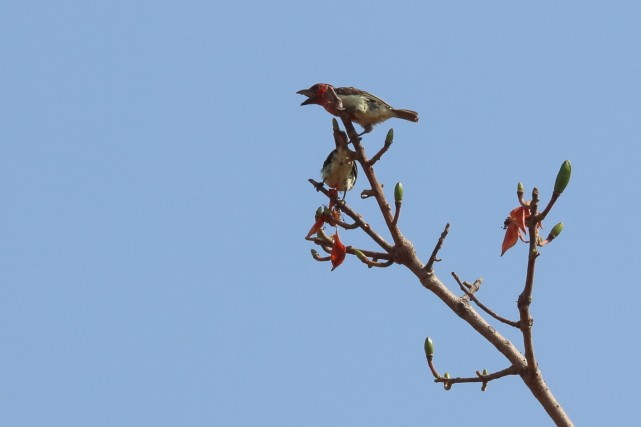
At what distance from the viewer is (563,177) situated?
3807 mm

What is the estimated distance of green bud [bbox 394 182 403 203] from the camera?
14.9 ft

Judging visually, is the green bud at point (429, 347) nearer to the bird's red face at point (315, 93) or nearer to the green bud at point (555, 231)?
the green bud at point (555, 231)

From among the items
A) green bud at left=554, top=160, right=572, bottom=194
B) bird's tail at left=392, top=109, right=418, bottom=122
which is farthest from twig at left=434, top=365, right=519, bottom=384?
bird's tail at left=392, top=109, right=418, bottom=122

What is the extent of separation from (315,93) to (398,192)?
200 centimetres

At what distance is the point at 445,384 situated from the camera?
184 inches

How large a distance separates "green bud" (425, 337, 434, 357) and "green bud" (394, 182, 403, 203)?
0.85 metres

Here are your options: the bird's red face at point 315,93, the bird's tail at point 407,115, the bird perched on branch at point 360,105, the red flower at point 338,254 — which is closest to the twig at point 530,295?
the red flower at point 338,254

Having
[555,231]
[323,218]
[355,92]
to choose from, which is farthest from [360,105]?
[555,231]

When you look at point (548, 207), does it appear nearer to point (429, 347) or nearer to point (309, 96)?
point (429, 347)

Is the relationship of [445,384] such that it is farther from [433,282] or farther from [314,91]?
[314,91]

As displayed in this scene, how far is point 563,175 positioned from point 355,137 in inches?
54.2

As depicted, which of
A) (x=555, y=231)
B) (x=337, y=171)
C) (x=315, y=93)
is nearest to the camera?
(x=555, y=231)

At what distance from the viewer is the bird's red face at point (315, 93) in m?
6.28

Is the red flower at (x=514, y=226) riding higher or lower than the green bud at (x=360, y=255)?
higher
